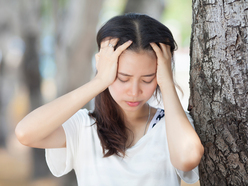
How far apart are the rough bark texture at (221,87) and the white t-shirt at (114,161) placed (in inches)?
7.4

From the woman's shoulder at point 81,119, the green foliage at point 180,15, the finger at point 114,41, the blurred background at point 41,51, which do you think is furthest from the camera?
the green foliage at point 180,15

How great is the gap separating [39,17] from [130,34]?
2.95 meters

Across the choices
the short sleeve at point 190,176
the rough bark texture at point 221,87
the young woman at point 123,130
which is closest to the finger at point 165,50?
the young woman at point 123,130

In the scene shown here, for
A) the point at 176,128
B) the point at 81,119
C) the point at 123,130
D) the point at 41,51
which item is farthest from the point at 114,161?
the point at 41,51

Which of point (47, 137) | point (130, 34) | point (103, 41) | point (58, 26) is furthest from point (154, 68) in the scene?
point (58, 26)

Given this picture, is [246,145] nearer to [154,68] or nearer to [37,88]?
[154,68]

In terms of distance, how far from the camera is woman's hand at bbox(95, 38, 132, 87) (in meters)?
1.59

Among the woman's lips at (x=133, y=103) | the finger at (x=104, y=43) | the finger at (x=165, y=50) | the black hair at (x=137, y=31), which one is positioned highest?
the black hair at (x=137, y=31)

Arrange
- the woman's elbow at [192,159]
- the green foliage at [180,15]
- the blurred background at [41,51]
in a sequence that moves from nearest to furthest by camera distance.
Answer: the woman's elbow at [192,159], the blurred background at [41,51], the green foliage at [180,15]

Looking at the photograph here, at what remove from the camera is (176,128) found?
1498 millimetres

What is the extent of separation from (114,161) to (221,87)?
789 millimetres

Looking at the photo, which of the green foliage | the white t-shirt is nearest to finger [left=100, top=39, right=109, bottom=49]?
the white t-shirt

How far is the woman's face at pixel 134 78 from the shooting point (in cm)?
156

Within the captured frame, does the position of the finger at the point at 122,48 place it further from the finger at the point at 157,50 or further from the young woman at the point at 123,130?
the finger at the point at 157,50
